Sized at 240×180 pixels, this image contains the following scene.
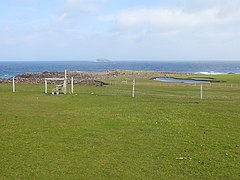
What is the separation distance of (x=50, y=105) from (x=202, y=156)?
597 inches

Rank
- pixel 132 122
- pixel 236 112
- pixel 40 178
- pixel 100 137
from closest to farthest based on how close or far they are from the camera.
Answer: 1. pixel 40 178
2. pixel 100 137
3. pixel 132 122
4. pixel 236 112

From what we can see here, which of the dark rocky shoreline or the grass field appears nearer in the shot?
the grass field

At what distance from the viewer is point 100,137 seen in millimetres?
14664

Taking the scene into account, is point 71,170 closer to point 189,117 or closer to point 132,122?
point 132,122

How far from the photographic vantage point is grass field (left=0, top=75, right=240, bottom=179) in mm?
10375

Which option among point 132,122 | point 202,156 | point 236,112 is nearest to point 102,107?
point 132,122

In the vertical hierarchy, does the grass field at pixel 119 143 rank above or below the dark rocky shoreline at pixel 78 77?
above

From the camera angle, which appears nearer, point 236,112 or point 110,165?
point 110,165

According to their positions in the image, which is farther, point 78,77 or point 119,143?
point 78,77

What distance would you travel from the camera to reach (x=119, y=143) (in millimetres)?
13664

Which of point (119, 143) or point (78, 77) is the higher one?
point (119, 143)

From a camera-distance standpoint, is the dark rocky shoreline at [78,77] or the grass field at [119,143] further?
the dark rocky shoreline at [78,77]

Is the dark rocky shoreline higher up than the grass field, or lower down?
lower down

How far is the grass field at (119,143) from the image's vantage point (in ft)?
34.0
